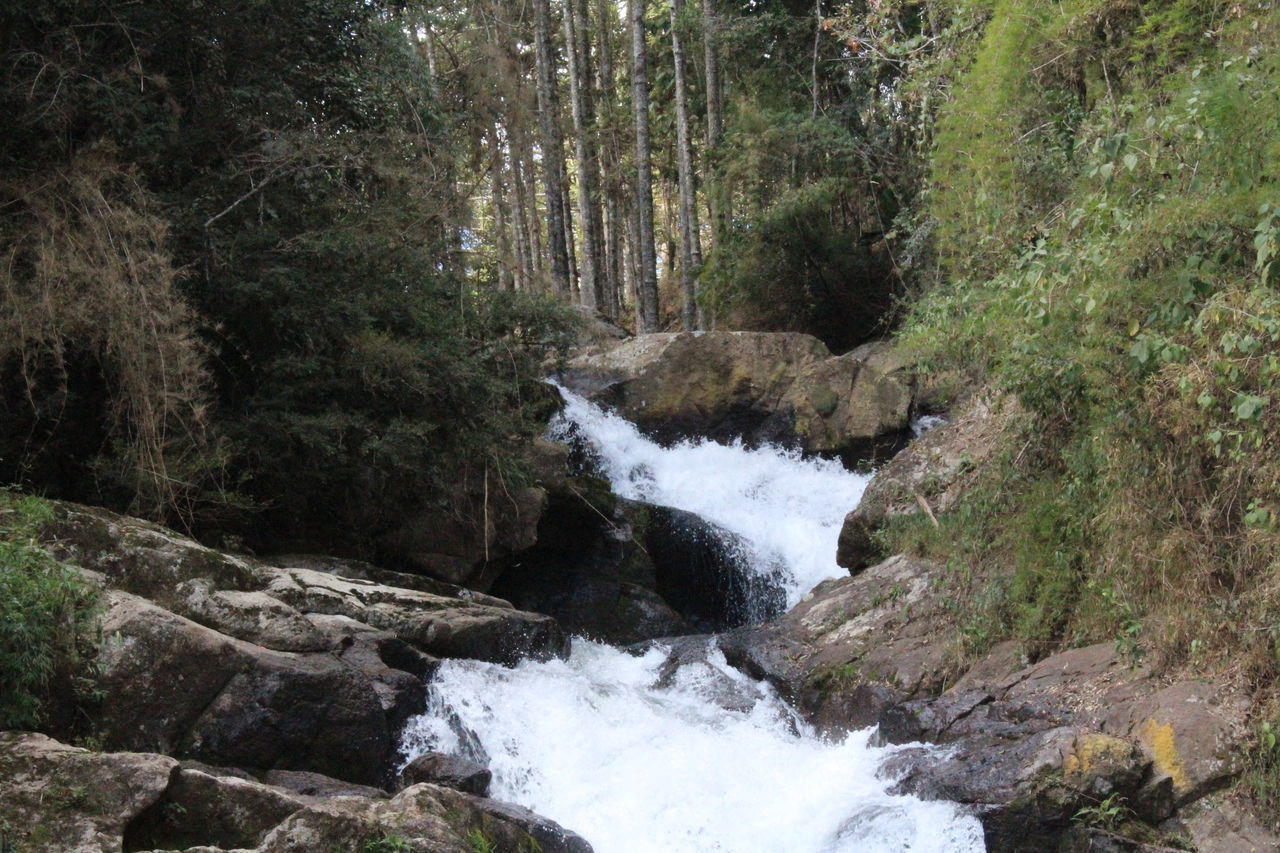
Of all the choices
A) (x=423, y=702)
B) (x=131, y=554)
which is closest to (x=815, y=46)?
(x=423, y=702)

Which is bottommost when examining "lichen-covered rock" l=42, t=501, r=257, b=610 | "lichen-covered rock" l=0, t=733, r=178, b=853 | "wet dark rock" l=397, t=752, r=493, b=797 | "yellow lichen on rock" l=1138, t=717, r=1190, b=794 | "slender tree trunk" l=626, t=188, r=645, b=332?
"wet dark rock" l=397, t=752, r=493, b=797

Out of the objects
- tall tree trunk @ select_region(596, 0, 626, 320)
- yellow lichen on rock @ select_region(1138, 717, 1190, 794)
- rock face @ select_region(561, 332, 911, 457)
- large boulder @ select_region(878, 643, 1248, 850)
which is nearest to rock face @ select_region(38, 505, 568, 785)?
large boulder @ select_region(878, 643, 1248, 850)

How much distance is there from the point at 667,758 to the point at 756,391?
8.56 m

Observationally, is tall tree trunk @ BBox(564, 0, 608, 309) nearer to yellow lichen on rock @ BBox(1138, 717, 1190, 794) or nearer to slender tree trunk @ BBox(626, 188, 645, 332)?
slender tree trunk @ BBox(626, 188, 645, 332)

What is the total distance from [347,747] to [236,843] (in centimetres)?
213

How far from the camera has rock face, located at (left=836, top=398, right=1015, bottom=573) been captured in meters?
10.8

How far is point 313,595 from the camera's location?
28.8 feet

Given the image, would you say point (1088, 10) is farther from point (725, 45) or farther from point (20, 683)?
point (725, 45)

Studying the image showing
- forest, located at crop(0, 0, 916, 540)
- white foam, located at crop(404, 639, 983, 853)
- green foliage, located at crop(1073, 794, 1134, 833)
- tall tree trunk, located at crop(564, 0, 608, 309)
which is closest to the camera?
green foliage, located at crop(1073, 794, 1134, 833)

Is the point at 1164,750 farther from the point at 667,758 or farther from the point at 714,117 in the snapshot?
Answer: the point at 714,117

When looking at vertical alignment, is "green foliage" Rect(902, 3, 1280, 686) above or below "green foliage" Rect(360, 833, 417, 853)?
above

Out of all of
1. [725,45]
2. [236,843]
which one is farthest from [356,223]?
[725,45]

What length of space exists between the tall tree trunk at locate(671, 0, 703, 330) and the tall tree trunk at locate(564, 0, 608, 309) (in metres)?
1.76

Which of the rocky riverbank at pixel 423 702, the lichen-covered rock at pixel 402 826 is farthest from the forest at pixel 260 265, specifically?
the lichen-covered rock at pixel 402 826
